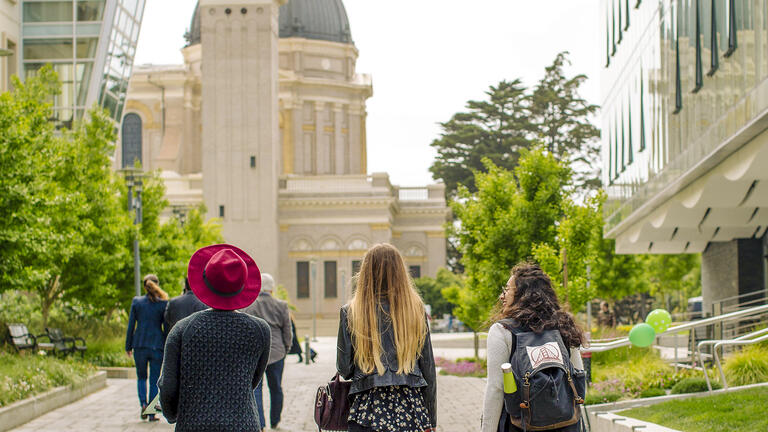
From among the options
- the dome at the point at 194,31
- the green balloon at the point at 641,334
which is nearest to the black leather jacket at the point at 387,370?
the green balloon at the point at 641,334

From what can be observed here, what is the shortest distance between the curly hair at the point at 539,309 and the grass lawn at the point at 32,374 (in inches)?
374

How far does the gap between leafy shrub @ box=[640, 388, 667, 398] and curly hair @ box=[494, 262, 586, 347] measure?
8.32 meters

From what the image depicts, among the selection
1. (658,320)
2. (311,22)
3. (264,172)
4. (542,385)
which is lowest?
(658,320)

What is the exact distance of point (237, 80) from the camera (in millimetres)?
69438

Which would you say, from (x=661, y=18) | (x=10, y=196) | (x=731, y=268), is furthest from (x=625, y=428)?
(x=731, y=268)

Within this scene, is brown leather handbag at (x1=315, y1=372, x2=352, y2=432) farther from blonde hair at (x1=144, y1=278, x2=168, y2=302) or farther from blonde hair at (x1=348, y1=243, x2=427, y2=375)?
blonde hair at (x1=144, y1=278, x2=168, y2=302)

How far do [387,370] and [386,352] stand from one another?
100mm

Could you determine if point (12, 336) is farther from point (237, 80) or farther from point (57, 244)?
point (237, 80)

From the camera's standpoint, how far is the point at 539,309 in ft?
19.3

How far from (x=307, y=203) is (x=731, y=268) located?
167 ft

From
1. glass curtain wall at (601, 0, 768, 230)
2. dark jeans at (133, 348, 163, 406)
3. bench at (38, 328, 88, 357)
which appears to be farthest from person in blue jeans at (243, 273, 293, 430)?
bench at (38, 328, 88, 357)

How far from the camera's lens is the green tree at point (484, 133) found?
248 feet

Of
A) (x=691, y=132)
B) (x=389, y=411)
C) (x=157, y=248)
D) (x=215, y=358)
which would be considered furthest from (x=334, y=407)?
(x=157, y=248)

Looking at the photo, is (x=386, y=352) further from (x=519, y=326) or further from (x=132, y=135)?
(x=132, y=135)
